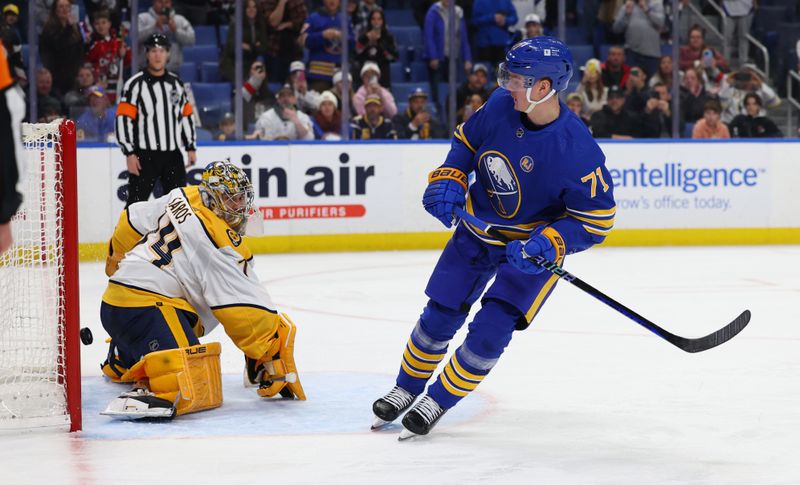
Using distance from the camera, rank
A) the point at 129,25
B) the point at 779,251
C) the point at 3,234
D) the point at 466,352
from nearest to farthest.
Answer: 1. the point at 3,234
2. the point at 466,352
3. the point at 129,25
4. the point at 779,251

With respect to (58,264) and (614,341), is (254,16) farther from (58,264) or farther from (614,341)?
(58,264)

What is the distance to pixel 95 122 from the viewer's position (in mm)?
→ 7879

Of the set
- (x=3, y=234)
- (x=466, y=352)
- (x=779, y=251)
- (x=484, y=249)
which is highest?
(x=3, y=234)

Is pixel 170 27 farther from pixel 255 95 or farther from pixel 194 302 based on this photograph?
pixel 194 302

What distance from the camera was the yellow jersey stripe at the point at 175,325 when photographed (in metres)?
3.81

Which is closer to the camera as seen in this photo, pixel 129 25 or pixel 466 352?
pixel 466 352

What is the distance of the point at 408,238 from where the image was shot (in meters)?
8.62

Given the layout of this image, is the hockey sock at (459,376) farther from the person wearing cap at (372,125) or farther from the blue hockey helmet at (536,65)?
the person wearing cap at (372,125)

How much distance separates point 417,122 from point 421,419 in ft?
17.8

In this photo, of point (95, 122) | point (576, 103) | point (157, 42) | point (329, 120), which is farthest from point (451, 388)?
point (576, 103)

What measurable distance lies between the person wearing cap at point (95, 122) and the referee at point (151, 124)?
980mm

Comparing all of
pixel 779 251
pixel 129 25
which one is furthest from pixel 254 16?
pixel 779 251

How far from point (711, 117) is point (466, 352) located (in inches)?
240

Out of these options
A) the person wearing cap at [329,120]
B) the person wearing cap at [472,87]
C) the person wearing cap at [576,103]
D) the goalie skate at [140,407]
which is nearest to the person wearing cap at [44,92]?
the person wearing cap at [329,120]
